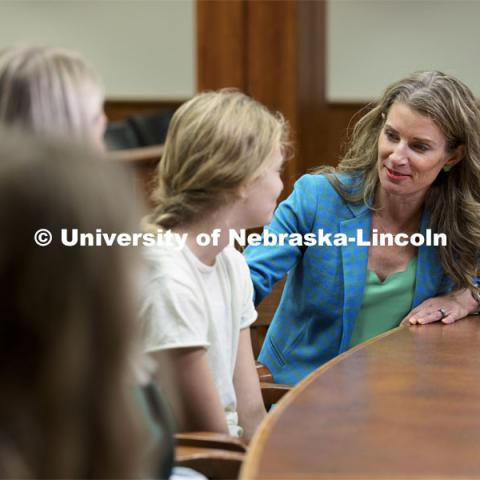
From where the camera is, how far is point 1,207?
852 millimetres

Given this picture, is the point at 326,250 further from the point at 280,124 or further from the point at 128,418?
the point at 128,418

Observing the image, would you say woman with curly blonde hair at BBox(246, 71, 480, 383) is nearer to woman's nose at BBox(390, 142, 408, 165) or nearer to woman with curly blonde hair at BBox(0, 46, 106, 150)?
woman's nose at BBox(390, 142, 408, 165)

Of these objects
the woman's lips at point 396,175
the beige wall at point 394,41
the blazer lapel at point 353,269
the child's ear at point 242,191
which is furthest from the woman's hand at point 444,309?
the beige wall at point 394,41

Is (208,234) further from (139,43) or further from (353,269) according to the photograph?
(139,43)

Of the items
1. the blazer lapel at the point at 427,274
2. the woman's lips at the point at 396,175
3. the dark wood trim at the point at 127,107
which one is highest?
the woman's lips at the point at 396,175

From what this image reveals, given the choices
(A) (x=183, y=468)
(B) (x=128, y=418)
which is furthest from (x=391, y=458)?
(B) (x=128, y=418)

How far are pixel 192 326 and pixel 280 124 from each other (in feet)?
1.49

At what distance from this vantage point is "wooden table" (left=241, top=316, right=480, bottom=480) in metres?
1.33

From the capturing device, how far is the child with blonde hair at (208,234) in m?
1.84

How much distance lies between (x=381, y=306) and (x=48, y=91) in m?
1.29


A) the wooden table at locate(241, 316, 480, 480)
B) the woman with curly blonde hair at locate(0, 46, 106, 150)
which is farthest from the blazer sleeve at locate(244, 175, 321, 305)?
the woman with curly blonde hair at locate(0, 46, 106, 150)

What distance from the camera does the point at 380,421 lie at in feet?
5.08

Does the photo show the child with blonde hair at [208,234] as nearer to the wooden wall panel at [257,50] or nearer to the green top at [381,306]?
the green top at [381,306]

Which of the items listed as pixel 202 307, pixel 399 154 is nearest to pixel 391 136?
pixel 399 154
